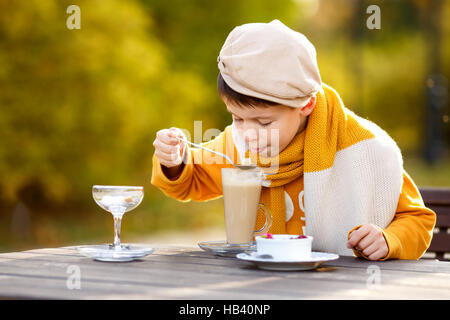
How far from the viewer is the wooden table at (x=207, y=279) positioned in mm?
1396

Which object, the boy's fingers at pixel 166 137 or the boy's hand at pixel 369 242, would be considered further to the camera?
the boy's fingers at pixel 166 137

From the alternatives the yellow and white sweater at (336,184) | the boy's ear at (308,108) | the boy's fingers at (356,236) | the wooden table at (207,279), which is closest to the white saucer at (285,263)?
the wooden table at (207,279)

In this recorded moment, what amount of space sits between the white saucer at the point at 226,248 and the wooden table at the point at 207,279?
4 centimetres

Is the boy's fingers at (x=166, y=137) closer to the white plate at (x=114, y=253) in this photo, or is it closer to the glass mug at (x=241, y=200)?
the glass mug at (x=241, y=200)

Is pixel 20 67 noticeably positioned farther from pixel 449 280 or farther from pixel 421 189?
pixel 449 280

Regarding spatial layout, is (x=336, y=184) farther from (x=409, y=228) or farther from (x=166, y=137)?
(x=166, y=137)

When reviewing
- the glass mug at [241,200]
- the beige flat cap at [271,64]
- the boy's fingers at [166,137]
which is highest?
the beige flat cap at [271,64]

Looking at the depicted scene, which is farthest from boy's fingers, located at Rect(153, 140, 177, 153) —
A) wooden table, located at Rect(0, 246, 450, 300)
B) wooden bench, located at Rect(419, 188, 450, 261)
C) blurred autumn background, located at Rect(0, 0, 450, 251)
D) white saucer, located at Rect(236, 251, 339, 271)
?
blurred autumn background, located at Rect(0, 0, 450, 251)

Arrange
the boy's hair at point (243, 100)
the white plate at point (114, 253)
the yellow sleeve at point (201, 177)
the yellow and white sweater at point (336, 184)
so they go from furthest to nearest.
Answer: the yellow sleeve at point (201, 177) → the yellow and white sweater at point (336, 184) → the boy's hair at point (243, 100) → the white plate at point (114, 253)

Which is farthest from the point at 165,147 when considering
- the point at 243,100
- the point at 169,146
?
the point at 243,100

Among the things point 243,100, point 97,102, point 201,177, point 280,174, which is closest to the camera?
point 243,100

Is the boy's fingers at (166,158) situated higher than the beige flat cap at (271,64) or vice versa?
the beige flat cap at (271,64)

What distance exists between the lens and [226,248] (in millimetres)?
1997

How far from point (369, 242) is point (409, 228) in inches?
11.0
